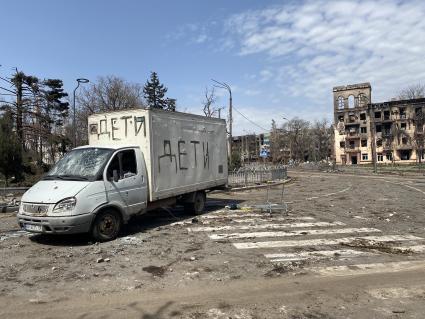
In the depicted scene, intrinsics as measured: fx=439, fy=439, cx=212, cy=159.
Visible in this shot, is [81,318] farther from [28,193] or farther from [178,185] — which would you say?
[178,185]

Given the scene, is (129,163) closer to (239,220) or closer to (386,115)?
(239,220)

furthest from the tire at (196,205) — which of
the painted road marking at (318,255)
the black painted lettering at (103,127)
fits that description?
the painted road marking at (318,255)

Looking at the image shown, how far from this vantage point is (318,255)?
326 inches

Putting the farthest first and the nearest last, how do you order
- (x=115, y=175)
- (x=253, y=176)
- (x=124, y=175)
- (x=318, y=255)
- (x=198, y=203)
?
(x=253, y=176)
(x=198, y=203)
(x=124, y=175)
(x=115, y=175)
(x=318, y=255)

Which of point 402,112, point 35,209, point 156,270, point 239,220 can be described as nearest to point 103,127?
point 35,209

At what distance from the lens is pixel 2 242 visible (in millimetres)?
9695

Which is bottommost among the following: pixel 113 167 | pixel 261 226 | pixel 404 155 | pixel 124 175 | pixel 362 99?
pixel 261 226

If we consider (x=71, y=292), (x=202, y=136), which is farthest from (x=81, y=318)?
(x=202, y=136)

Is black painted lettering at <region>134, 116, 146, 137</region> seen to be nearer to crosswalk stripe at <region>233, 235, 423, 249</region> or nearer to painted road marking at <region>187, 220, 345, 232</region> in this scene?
painted road marking at <region>187, 220, 345, 232</region>

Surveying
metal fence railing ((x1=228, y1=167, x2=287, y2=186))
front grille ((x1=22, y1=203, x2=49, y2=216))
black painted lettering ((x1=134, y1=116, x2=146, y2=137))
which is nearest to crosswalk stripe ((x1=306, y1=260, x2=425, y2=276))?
front grille ((x1=22, y1=203, x2=49, y2=216))

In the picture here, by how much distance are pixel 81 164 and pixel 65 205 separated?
1.48m

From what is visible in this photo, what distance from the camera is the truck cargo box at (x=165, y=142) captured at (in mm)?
11164

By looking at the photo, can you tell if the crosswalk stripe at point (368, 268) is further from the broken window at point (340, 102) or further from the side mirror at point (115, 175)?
the broken window at point (340, 102)

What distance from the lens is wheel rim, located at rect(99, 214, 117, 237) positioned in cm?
955
